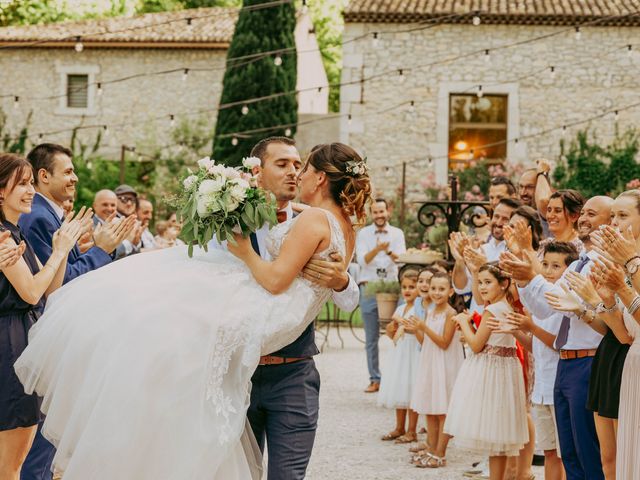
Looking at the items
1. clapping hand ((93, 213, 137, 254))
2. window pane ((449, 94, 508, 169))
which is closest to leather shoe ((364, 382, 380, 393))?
clapping hand ((93, 213, 137, 254))

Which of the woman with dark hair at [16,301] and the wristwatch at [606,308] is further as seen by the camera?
the wristwatch at [606,308]

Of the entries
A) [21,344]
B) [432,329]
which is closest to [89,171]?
[432,329]

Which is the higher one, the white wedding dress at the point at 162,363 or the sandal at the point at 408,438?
the white wedding dress at the point at 162,363

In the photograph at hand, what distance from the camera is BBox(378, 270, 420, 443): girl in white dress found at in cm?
822

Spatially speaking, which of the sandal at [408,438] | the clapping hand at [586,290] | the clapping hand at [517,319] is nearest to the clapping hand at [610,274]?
the clapping hand at [586,290]

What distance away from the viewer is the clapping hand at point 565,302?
4.88m

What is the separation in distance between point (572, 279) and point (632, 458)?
3.10 ft

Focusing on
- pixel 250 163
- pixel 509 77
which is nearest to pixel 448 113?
pixel 509 77

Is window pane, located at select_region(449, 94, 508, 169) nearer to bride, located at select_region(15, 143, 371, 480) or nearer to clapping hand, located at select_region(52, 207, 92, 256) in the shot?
clapping hand, located at select_region(52, 207, 92, 256)

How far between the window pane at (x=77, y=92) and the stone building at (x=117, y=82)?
3 centimetres

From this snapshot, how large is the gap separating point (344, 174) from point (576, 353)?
2.11m

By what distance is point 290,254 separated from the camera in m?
3.83

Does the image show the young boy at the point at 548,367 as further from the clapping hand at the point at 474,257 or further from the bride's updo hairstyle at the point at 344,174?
the bride's updo hairstyle at the point at 344,174

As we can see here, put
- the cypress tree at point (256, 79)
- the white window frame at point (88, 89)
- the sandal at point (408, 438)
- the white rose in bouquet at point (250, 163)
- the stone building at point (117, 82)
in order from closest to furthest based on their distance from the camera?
the white rose in bouquet at point (250, 163) < the sandal at point (408, 438) < the cypress tree at point (256, 79) < the stone building at point (117, 82) < the white window frame at point (88, 89)
